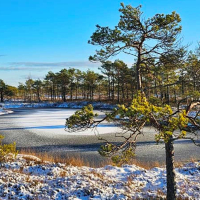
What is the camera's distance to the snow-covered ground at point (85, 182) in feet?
21.7

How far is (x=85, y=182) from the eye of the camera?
24.2ft

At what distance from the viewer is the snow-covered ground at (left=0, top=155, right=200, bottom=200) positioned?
6.62 meters

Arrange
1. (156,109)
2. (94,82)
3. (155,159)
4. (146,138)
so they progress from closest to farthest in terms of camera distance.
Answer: (156,109) → (155,159) → (146,138) → (94,82)

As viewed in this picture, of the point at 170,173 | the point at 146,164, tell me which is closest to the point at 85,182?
the point at 170,173

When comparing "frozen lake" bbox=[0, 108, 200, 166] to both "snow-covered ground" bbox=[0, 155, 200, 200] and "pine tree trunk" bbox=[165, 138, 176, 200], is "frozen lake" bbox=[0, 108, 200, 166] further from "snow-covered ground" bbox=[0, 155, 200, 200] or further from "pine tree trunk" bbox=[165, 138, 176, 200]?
"pine tree trunk" bbox=[165, 138, 176, 200]

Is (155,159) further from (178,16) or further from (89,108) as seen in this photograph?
(89,108)

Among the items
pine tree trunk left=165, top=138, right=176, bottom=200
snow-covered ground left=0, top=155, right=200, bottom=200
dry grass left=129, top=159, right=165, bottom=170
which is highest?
pine tree trunk left=165, top=138, right=176, bottom=200

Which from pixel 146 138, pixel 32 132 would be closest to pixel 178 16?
pixel 146 138

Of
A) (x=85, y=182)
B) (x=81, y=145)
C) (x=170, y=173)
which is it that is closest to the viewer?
(x=170, y=173)

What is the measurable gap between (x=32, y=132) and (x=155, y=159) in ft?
39.9

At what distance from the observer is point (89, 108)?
4551 millimetres

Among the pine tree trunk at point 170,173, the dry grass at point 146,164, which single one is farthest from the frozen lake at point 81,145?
the pine tree trunk at point 170,173

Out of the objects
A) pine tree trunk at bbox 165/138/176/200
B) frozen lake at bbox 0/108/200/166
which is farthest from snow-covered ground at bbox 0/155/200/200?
frozen lake at bbox 0/108/200/166

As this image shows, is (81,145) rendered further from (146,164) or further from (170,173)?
(170,173)
